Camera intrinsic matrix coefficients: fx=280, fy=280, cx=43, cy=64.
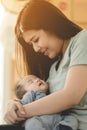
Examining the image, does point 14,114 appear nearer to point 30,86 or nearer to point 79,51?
point 30,86

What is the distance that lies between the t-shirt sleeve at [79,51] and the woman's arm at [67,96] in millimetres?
23

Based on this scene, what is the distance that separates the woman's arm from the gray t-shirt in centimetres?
4

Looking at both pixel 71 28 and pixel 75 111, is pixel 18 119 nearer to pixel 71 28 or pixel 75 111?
pixel 75 111

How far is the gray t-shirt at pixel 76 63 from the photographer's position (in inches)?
46.3

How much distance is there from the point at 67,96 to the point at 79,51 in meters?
0.20

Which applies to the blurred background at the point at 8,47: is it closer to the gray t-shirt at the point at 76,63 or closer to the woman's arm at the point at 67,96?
the gray t-shirt at the point at 76,63

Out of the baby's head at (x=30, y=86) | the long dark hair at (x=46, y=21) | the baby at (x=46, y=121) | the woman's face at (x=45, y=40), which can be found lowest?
the baby at (x=46, y=121)

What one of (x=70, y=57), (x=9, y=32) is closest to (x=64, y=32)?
(x=70, y=57)

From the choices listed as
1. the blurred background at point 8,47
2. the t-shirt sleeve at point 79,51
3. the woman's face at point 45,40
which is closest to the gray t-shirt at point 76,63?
the t-shirt sleeve at point 79,51

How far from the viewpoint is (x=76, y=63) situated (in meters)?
1.17

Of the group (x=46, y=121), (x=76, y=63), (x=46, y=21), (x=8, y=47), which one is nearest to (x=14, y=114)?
(x=46, y=121)

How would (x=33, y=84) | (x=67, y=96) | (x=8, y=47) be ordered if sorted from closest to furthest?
(x=67, y=96) < (x=33, y=84) < (x=8, y=47)

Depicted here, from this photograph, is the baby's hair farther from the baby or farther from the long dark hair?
the long dark hair

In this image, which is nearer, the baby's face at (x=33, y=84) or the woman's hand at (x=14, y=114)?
the woman's hand at (x=14, y=114)
